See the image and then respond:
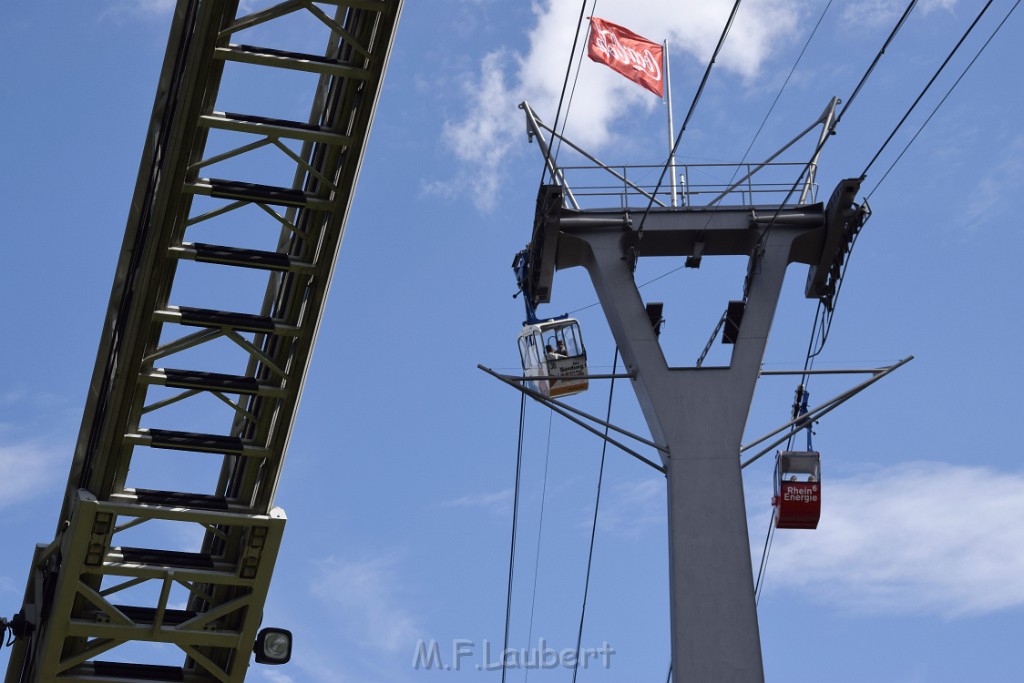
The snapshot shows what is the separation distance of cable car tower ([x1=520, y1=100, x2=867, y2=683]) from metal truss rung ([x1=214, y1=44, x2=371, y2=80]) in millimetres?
6076

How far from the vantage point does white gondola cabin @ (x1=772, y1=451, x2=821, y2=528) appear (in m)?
20.9

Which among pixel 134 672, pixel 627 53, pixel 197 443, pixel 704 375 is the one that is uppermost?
pixel 627 53

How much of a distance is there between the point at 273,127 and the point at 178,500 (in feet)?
15.3

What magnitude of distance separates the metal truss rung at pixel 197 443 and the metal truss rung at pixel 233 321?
1.40 meters

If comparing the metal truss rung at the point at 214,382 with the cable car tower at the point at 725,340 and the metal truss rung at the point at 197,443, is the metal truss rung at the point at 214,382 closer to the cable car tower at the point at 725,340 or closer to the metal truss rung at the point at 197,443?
the metal truss rung at the point at 197,443

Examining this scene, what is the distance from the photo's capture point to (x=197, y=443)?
52.7 feet

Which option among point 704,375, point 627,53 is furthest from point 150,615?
point 627,53

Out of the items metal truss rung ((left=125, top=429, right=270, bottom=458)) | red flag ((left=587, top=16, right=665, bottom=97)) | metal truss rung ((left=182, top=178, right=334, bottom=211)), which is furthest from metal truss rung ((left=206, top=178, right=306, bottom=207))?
red flag ((left=587, top=16, right=665, bottom=97))

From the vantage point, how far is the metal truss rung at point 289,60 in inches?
545

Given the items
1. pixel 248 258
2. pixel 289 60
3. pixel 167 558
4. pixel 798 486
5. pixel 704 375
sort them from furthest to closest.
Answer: pixel 798 486 < pixel 704 375 < pixel 167 558 < pixel 248 258 < pixel 289 60

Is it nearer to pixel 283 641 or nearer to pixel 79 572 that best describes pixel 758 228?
pixel 283 641

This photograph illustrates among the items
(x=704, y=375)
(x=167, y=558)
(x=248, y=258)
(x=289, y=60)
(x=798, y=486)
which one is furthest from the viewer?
(x=798, y=486)

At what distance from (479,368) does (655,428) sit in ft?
9.12

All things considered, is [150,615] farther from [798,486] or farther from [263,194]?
[798,486]
